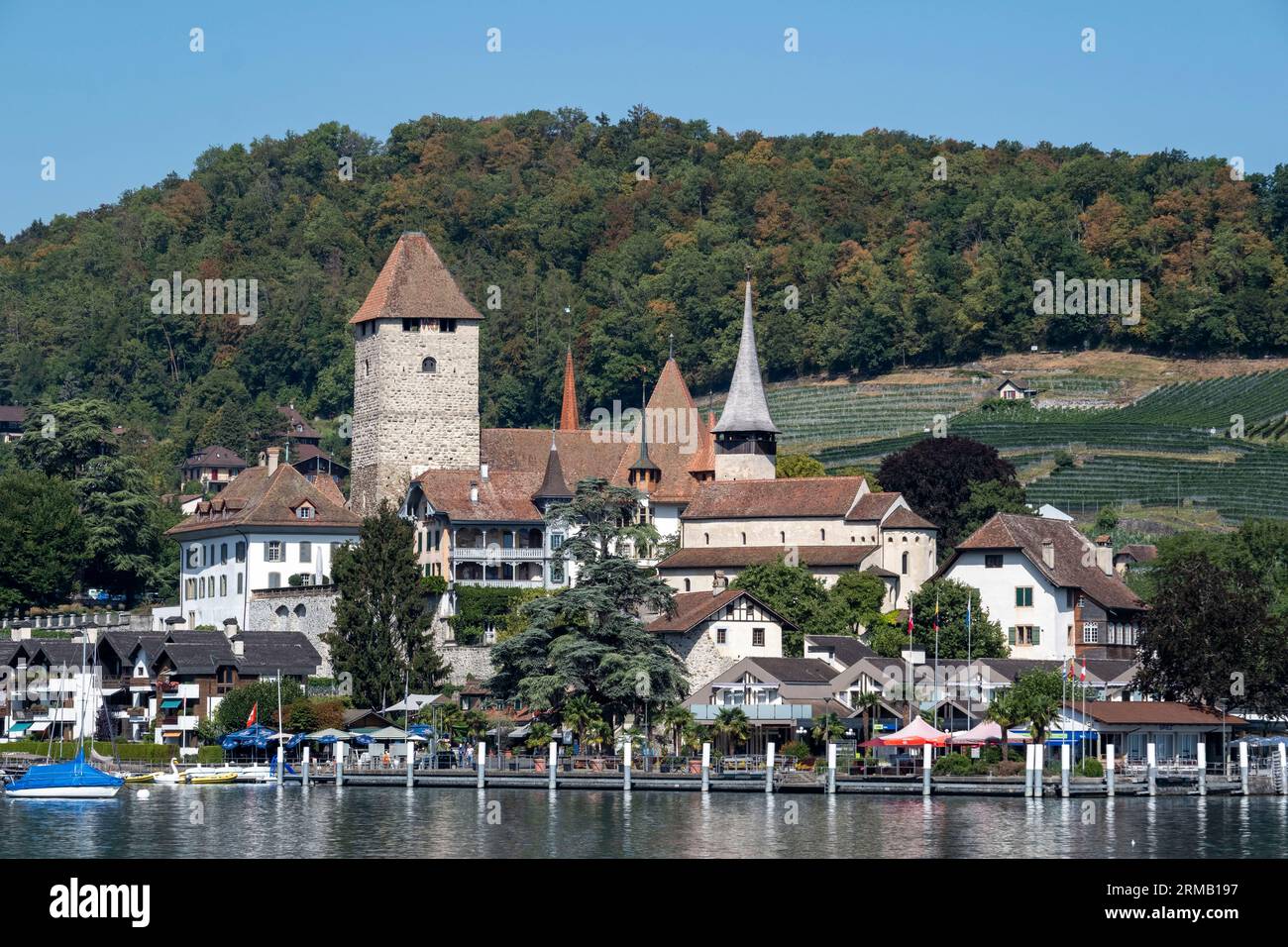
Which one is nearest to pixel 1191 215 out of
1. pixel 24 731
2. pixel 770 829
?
pixel 24 731

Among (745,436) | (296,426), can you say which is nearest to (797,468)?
(745,436)

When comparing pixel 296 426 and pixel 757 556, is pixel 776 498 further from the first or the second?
pixel 296 426

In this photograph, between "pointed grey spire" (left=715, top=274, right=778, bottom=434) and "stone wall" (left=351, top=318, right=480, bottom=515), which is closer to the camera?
"pointed grey spire" (left=715, top=274, right=778, bottom=434)

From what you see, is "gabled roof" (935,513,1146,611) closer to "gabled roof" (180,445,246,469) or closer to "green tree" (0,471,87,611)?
"green tree" (0,471,87,611)

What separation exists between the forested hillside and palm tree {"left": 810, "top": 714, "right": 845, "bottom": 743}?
83.5 metres

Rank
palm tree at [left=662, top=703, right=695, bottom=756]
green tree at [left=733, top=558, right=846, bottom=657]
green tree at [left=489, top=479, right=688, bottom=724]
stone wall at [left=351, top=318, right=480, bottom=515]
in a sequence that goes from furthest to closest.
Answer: stone wall at [left=351, top=318, right=480, bottom=515] < green tree at [left=733, top=558, right=846, bottom=657] < green tree at [left=489, top=479, right=688, bottom=724] < palm tree at [left=662, top=703, right=695, bottom=756]

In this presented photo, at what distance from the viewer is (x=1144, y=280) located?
156 metres

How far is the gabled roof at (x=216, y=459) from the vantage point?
15288 centimetres

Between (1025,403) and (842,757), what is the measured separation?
7438 centimetres

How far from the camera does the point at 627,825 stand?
178 feet

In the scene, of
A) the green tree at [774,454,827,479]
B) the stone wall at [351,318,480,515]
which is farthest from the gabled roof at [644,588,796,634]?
the green tree at [774,454,827,479]

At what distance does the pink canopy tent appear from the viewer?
6550 cm

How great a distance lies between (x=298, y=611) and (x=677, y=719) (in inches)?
910
